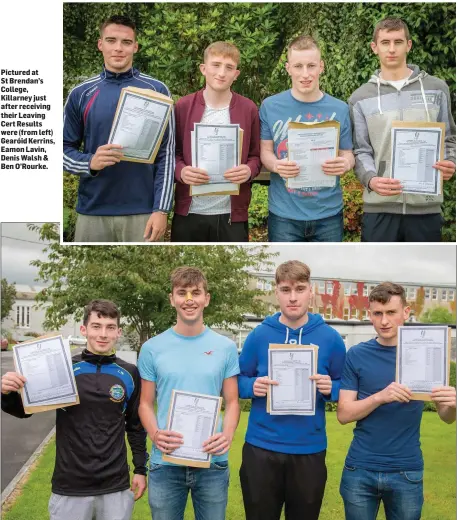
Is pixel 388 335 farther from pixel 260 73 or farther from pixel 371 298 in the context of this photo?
pixel 260 73

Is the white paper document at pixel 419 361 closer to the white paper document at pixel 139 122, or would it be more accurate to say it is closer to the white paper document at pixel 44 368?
the white paper document at pixel 44 368

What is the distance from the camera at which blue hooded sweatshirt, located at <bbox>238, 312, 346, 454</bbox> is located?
474cm

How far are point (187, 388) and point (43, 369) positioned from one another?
849 mm

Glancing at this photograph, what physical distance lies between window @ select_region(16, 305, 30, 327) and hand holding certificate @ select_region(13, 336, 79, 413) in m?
2.65

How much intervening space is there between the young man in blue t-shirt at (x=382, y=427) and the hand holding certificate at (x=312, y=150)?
931 millimetres

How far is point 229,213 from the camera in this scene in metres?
5.59

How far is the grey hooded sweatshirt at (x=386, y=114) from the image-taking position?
5391 millimetres

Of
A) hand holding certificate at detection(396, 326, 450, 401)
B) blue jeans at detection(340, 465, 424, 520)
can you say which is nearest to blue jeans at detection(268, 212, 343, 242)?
hand holding certificate at detection(396, 326, 450, 401)

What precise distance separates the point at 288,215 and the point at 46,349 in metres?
1.82

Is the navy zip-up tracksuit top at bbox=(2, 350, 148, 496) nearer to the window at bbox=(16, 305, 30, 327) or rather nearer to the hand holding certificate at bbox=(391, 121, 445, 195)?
the hand holding certificate at bbox=(391, 121, 445, 195)

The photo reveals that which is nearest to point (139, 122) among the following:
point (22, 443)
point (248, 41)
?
point (248, 41)

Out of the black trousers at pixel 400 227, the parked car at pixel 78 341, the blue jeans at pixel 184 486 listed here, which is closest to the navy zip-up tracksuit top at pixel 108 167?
the parked car at pixel 78 341

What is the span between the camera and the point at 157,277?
664 cm

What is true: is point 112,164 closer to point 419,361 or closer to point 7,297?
point 419,361
